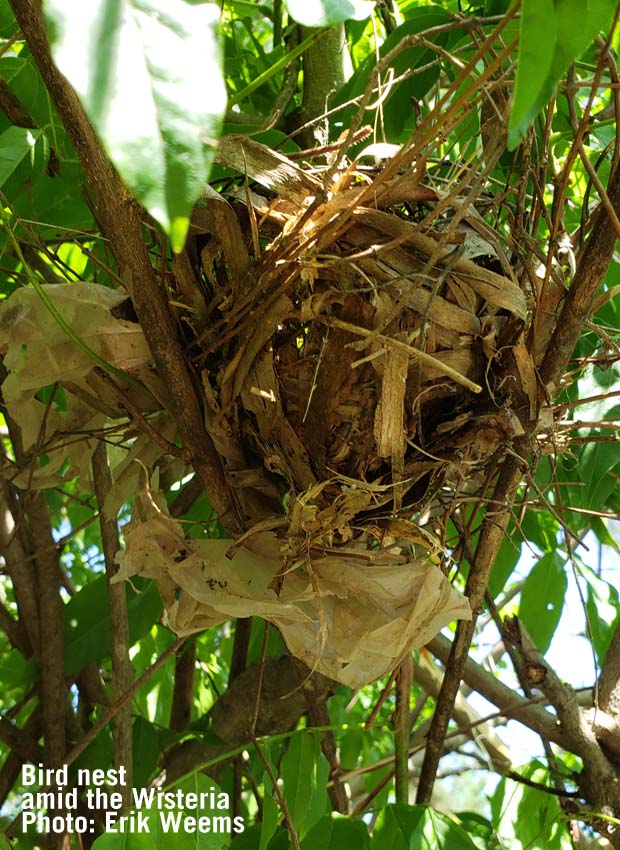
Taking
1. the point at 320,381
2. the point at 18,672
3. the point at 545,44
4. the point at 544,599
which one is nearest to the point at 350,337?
the point at 320,381

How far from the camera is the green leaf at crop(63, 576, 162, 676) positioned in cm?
103

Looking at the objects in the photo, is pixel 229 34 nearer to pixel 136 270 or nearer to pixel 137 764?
pixel 136 270

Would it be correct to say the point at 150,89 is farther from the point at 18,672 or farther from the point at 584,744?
the point at 18,672

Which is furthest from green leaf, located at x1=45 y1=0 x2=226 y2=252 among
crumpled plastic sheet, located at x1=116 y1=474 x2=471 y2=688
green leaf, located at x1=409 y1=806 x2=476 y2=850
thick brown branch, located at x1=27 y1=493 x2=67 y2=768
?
thick brown branch, located at x1=27 y1=493 x2=67 y2=768

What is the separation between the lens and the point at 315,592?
25.7 inches

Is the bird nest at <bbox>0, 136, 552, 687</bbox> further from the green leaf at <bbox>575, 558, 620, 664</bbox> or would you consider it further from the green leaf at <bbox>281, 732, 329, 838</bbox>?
the green leaf at <bbox>575, 558, 620, 664</bbox>

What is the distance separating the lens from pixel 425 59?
0.87 metres

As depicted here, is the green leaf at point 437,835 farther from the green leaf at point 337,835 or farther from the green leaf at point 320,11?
the green leaf at point 320,11

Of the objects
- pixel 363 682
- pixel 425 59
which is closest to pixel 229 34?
pixel 425 59

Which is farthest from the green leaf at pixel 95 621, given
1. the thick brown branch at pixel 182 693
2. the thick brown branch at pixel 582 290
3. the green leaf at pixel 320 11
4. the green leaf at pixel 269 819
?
the green leaf at pixel 320 11

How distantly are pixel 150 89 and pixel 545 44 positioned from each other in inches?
6.4

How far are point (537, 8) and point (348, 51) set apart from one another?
79 cm

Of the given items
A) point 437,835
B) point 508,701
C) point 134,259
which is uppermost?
point 134,259

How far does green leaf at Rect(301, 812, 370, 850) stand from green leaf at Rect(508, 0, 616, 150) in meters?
0.66
